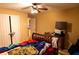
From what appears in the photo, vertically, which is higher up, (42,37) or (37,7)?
(37,7)

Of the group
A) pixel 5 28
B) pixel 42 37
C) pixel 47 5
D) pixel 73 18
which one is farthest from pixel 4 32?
pixel 73 18

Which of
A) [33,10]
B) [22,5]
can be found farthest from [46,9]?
[22,5]

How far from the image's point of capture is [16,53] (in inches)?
46.3

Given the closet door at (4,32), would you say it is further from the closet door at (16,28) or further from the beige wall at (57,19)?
the beige wall at (57,19)

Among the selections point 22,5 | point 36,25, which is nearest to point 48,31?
point 36,25

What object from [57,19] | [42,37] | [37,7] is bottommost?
[42,37]

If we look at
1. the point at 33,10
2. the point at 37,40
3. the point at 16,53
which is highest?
the point at 33,10

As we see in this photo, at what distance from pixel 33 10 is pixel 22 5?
115 millimetres

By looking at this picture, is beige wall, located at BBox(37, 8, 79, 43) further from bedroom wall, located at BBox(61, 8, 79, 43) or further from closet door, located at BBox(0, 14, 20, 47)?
closet door, located at BBox(0, 14, 20, 47)

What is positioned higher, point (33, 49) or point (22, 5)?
point (22, 5)

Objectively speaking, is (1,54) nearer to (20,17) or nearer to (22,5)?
(20,17)

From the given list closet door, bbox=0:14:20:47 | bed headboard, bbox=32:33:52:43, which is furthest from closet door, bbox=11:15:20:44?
bed headboard, bbox=32:33:52:43

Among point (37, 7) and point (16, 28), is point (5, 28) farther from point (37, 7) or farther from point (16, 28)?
point (37, 7)

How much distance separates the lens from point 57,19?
3.91 ft
